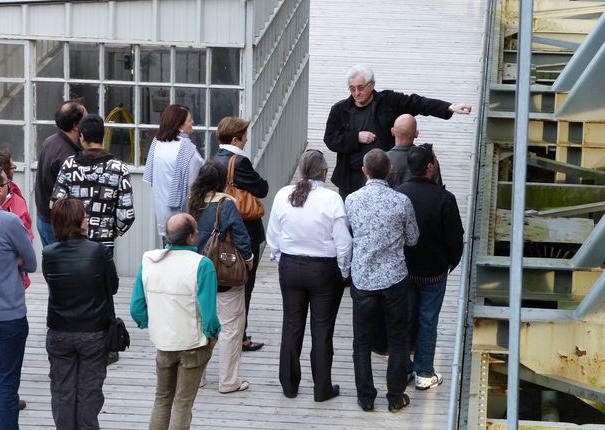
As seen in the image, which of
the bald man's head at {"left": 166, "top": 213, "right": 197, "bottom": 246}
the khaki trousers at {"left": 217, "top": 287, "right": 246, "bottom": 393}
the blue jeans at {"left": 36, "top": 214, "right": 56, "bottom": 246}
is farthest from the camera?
the blue jeans at {"left": 36, "top": 214, "right": 56, "bottom": 246}

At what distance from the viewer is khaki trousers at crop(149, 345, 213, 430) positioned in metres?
8.01

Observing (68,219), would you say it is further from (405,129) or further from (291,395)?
(405,129)

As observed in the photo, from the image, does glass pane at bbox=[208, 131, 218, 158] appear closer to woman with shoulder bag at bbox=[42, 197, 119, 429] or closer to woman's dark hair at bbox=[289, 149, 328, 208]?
woman's dark hair at bbox=[289, 149, 328, 208]

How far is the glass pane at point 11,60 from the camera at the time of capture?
11922 mm

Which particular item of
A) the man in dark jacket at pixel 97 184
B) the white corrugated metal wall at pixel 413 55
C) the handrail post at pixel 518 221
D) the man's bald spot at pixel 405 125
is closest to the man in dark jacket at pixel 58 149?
the man in dark jacket at pixel 97 184

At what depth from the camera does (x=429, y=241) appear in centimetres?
912

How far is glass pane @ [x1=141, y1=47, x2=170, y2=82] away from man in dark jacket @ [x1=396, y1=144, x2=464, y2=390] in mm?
3280

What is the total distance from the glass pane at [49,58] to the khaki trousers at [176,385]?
4.53m

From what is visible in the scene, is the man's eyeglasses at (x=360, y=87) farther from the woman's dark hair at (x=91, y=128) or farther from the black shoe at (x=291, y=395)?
the black shoe at (x=291, y=395)

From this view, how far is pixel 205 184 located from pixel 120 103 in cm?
326

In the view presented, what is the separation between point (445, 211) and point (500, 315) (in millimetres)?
1270

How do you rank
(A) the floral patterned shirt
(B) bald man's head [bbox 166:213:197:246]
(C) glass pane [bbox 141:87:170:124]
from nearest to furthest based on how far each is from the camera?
(B) bald man's head [bbox 166:213:197:246] < (A) the floral patterned shirt < (C) glass pane [bbox 141:87:170:124]

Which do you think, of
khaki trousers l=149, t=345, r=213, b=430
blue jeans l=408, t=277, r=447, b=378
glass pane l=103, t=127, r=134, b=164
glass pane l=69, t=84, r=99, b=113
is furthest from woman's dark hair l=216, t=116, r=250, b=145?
glass pane l=69, t=84, r=99, b=113

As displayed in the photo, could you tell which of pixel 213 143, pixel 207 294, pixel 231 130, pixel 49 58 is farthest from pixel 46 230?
pixel 207 294
